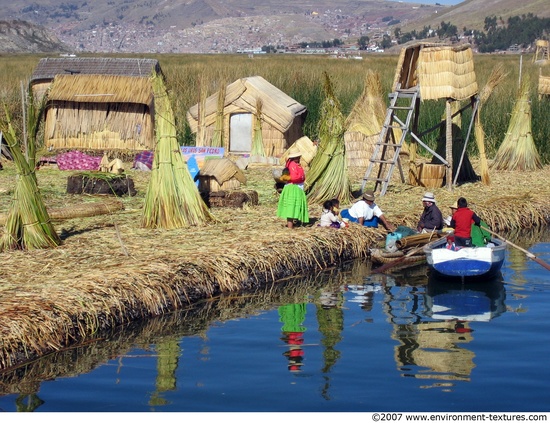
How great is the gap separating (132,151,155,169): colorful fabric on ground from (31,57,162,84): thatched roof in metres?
2.75

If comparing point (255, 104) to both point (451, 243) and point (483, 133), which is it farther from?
point (451, 243)

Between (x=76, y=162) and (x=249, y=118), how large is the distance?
4.14 meters

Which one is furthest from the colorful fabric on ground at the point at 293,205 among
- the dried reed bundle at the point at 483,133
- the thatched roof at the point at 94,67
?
the thatched roof at the point at 94,67

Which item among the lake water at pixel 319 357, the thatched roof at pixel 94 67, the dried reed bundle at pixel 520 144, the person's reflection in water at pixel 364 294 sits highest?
the thatched roof at pixel 94 67

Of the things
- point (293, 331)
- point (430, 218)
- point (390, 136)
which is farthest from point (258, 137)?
point (293, 331)

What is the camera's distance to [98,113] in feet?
77.9

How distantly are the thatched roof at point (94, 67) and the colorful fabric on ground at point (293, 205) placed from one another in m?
10.6

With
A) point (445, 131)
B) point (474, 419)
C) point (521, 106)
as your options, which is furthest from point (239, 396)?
point (521, 106)

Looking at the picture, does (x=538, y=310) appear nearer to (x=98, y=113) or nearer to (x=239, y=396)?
(x=239, y=396)

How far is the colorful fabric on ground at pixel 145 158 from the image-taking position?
21.6 m

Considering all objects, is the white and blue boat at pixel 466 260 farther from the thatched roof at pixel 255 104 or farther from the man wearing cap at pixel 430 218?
the thatched roof at pixel 255 104

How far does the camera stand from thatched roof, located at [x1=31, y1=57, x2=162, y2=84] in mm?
24219

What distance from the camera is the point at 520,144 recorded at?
22062 millimetres

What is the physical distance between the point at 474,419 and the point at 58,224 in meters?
8.75
